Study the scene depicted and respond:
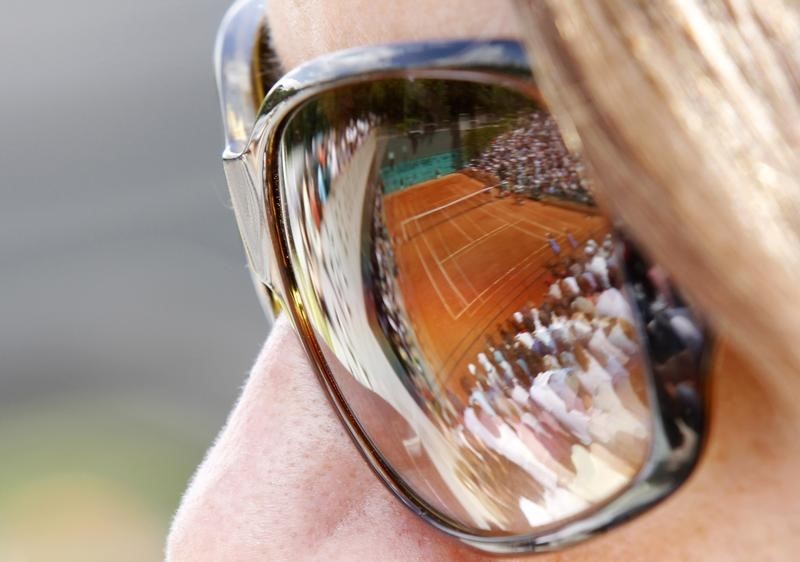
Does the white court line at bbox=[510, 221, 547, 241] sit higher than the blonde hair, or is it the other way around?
the blonde hair

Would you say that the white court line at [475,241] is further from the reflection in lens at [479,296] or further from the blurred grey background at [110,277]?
the blurred grey background at [110,277]

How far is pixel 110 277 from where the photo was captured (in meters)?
4.84

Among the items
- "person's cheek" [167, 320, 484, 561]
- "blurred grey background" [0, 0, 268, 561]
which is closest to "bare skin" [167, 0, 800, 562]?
"person's cheek" [167, 320, 484, 561]

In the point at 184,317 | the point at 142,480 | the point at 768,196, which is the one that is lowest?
the point at 142,480

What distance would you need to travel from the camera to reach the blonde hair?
53 cm

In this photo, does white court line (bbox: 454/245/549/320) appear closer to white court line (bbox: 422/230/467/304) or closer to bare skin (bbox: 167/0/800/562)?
white court line (bbox: 422/230/467/304)

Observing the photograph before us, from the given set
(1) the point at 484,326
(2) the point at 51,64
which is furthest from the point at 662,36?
(2) the point at 51,64

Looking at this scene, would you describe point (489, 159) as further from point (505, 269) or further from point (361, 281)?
point (361, 281)

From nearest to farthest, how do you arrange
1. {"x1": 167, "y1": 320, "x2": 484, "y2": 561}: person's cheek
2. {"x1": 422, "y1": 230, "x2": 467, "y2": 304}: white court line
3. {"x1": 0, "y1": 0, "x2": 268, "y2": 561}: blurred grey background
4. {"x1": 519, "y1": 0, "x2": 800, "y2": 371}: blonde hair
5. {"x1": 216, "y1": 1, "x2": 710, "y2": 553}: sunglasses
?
{"x1": 519, "y1": 0, "x2": 800, "y2": 371}: blonde hair, {"x1": 216, "y1": 1, "x2": 710, "y2": 553}: sunglasses, {"x1": 422, "y1": 230, "x2": 467, "y2": 304}: white court line, {"x1": 167, "y1": 320, "x2": 484, "y2": 561}: person's cheek, {"x1": 0, "y1": 0, "x2": 268, "y2": 561}: blurred grey background

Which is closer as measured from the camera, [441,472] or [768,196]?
[768,196]

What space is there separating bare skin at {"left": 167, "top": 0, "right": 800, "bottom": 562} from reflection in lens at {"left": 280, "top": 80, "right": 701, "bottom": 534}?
0.05m

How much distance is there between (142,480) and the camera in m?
3.95

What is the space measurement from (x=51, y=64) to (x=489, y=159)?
5426mm

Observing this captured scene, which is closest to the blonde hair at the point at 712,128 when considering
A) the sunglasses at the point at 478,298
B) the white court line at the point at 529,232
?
the sunglasses at the point at 478,298
